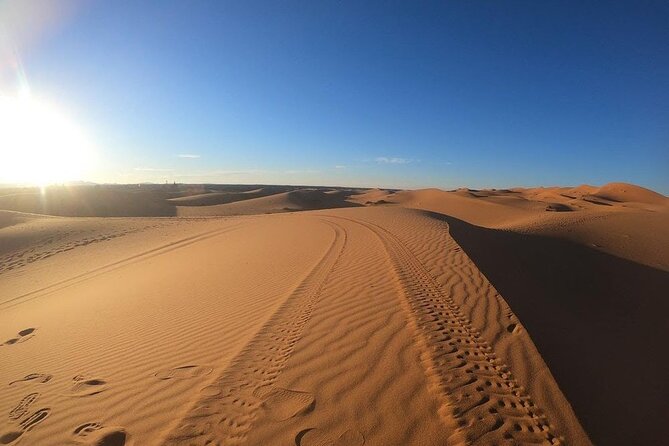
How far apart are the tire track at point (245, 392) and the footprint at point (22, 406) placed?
2.08 m

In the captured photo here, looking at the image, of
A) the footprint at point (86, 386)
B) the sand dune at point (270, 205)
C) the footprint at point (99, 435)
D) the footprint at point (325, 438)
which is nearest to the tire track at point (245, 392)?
the footprint at point (325, 438)

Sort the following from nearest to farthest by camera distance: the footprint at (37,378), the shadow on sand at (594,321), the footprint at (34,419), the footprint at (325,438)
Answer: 1. the footprint at (325,438)
2. the footprint at (34,419)
3. the shadow on sand at (594,321)
4. the footprint at (37,378)

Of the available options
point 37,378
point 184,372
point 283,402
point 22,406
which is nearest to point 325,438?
point 283,402

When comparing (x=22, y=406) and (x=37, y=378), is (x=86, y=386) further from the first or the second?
(x=37, y=378)

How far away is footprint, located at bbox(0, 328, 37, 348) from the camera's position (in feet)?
20.3

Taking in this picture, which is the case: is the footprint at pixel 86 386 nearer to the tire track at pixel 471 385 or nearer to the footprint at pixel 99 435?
the footprint at pixel 99 435

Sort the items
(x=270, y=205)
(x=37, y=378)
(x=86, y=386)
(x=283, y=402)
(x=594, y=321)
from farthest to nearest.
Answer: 1. (x=270, y=205)
2. (x=594, y=321)
3. (x=37, y=378)
4. (x=86, y=386)
5. (x=283, y=402)

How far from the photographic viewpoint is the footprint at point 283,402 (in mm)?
3367

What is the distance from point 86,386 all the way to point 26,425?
67 cm

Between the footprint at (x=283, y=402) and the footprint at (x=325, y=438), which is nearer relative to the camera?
the footprint at (x=325, y=438)

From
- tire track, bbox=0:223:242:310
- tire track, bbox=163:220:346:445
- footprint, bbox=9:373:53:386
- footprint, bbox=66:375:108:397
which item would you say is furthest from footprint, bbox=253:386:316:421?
tire track, bbox=0:223:242:310

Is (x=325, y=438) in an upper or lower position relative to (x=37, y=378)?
upper

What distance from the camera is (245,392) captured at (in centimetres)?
373

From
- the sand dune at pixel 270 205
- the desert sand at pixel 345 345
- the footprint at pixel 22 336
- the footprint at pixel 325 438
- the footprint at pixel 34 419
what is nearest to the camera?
the footprint at pixel 325 438
